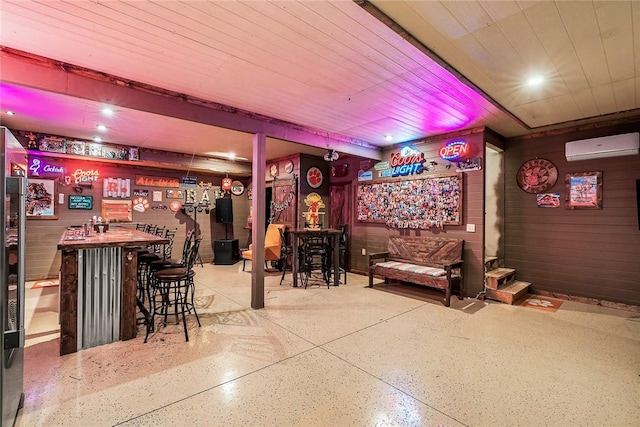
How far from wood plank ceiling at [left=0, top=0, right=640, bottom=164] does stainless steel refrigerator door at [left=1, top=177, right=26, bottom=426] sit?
4.28ft

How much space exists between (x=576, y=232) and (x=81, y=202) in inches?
353

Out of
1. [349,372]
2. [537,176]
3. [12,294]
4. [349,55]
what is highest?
[349,55]

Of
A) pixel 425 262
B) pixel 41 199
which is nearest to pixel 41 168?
pixel 41 199

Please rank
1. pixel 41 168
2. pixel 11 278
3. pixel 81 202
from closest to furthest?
pixel 11 278
pixel 41 168
pixel 81 202

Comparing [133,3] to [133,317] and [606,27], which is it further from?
[606,27]

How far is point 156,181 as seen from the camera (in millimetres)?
6961

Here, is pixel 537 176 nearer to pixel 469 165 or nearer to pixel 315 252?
pixel 469 165

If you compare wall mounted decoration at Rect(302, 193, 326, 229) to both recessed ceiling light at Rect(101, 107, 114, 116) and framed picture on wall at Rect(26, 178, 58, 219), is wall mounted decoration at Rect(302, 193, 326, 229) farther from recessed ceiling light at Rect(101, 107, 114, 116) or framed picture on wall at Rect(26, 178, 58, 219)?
framed picture on wall at Rect(26, 178, 58, 219)

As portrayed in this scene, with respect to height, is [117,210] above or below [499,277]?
above

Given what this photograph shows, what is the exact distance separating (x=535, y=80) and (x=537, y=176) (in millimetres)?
2383

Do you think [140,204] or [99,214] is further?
[140,204]

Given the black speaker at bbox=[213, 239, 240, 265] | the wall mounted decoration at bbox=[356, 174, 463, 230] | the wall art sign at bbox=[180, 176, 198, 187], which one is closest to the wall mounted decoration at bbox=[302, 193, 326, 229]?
the wall mounted decoration at bbox=[356, 174, 463, 230]

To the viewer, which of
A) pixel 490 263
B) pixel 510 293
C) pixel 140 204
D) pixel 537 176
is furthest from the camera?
pixel 140 204

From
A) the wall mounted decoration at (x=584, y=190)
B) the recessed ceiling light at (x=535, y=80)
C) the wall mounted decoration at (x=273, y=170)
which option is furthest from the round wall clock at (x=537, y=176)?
the wall mounted decoration at (x=273, y=170)
